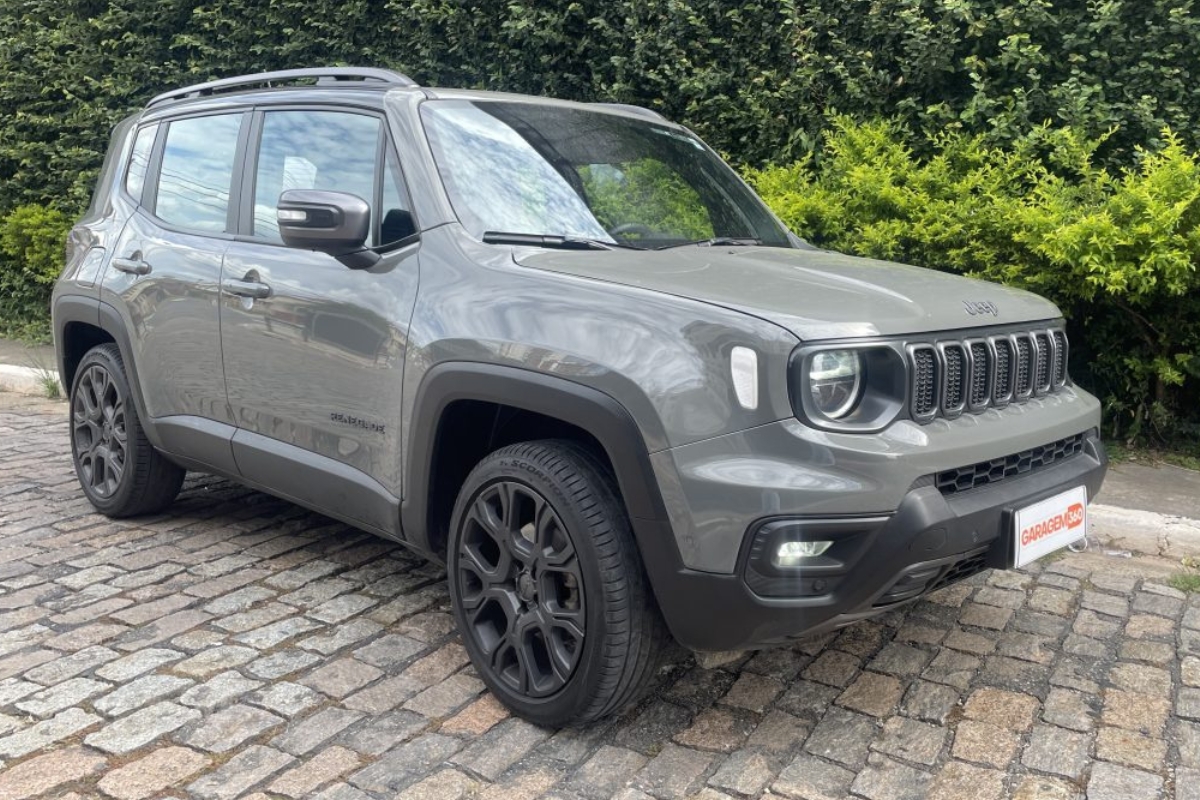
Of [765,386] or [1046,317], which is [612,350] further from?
[1046,317]

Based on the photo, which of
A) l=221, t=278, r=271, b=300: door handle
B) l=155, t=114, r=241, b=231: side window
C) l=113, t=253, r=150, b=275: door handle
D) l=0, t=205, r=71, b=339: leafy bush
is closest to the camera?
l=221, t=278, r=271, b=300: door handle

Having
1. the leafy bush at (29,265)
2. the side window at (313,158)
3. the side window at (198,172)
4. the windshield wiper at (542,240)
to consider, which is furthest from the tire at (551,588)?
the leafy bush at (29,265)

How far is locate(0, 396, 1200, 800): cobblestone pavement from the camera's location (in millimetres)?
2621

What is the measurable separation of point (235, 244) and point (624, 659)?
228 cm

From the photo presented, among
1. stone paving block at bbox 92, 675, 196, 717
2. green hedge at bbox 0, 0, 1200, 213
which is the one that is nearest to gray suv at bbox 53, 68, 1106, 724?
stone paving block at bbox 92, 675, 196, 717

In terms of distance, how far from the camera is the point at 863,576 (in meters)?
A: 2.42

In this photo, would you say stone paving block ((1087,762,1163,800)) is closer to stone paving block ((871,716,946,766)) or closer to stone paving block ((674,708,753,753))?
stone paving block ((871,716,946,766))

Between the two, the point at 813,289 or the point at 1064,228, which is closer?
the point at 813,289

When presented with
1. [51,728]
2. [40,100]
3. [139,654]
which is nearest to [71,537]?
[139,654]

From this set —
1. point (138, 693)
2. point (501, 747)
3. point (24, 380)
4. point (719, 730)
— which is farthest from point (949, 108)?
point (24, 380)

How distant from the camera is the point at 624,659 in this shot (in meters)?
2.64

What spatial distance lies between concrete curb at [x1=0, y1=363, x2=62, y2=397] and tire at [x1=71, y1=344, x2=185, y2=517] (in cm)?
366

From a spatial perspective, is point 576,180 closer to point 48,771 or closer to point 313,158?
point 313,158

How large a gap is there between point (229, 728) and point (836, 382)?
1913 mm
